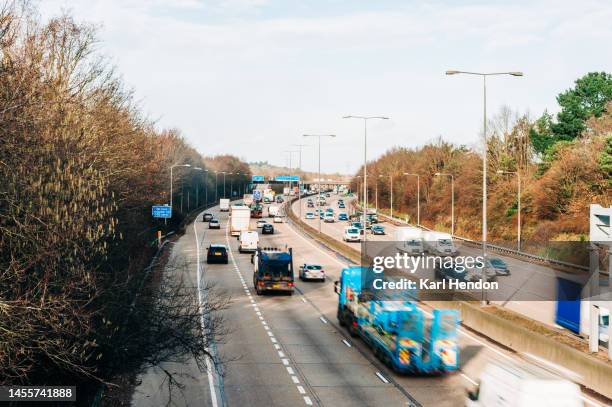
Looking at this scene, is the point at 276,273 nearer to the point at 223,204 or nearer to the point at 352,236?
the point at 352,236

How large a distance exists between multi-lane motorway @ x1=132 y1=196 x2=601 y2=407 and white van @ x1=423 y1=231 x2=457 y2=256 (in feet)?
65.3

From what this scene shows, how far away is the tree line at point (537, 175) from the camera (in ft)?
210

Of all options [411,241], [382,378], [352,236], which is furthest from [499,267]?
[352,236]

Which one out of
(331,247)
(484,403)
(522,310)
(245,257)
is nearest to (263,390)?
(484,403)

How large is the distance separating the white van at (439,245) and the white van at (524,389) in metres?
44.8

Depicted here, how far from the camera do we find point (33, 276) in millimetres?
15469

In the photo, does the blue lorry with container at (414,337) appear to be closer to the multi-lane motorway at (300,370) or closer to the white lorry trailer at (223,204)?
the multi-lane motorway at (300,370)

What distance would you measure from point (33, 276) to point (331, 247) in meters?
57.1

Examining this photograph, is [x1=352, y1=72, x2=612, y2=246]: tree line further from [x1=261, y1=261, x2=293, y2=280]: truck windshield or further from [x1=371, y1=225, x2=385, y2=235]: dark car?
[x1=261, y1=261, x2=293, y2=280]: truck windshield

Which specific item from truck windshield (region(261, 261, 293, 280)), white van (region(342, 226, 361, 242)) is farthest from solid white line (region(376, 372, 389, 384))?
white van (region(342, 226, 361, 242))

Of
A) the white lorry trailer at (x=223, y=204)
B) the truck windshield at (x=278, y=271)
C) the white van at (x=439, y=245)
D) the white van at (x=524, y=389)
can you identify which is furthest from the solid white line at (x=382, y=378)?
the white lorry trailer at (x=223, y=204)

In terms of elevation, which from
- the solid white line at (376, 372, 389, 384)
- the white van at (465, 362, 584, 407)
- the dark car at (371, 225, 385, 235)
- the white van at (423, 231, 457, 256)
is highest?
the white van at (465, 362, 584, 407)

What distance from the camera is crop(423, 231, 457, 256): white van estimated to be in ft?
200

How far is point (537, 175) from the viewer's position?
258 ft
